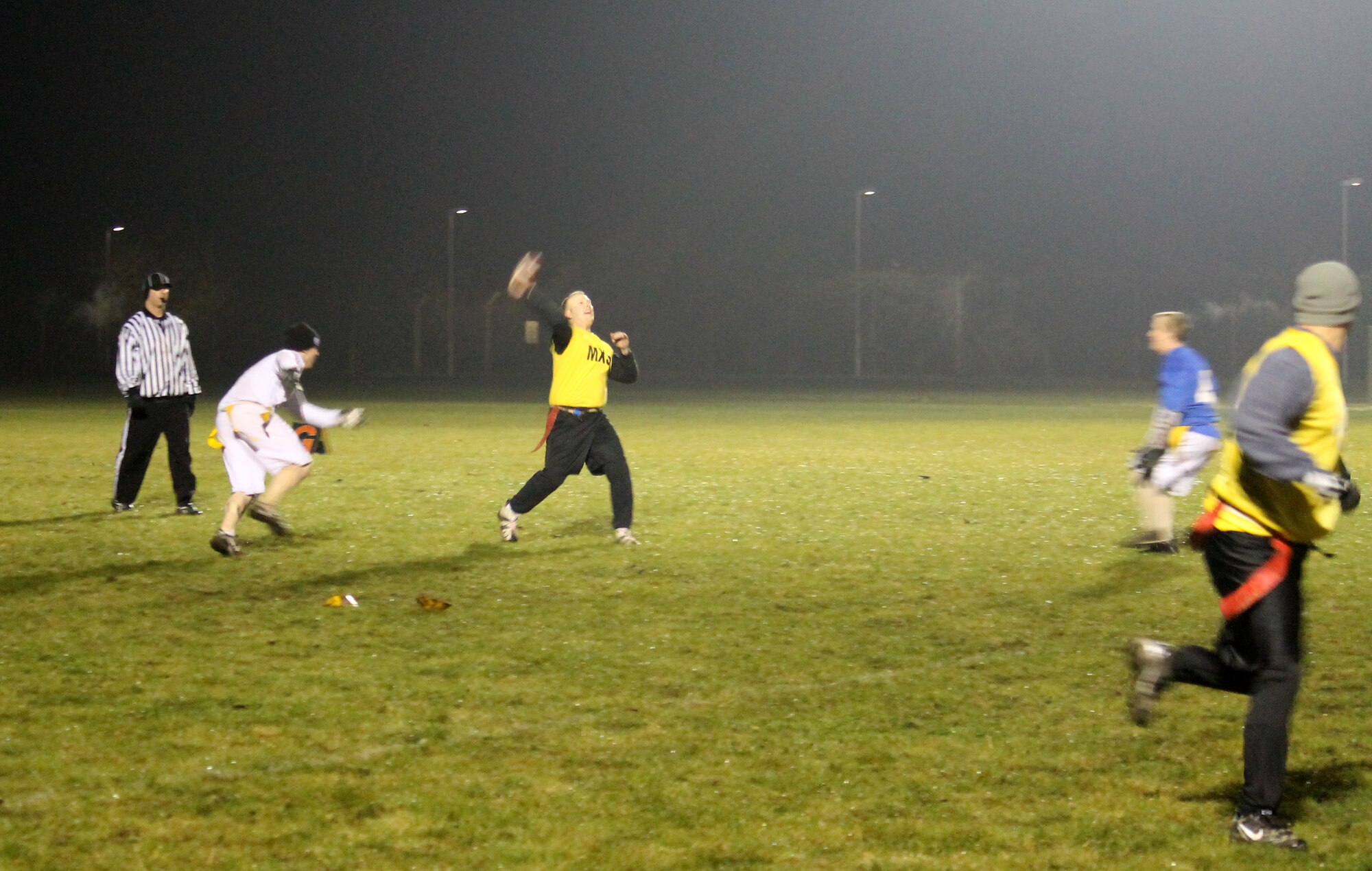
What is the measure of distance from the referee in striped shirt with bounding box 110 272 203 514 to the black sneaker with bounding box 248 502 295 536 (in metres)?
1.83

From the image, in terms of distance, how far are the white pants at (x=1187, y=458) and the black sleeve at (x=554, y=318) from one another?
12.7 ft

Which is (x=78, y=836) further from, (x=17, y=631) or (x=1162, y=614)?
(x=1162, y=614)

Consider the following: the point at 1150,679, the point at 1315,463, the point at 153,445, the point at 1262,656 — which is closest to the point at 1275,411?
the point at 1315,463

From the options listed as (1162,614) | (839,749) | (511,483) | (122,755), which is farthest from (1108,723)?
(511,483)

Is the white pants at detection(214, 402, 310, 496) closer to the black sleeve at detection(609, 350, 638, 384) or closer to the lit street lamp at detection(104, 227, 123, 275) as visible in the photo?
the black sleeve at detection(609, 350, 638, 384)

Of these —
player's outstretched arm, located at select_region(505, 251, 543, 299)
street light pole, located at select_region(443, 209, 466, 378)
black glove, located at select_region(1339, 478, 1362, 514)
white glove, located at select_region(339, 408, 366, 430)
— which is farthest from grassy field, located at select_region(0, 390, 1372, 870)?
street light pole, located at select_region(443, 209, 466, 378)

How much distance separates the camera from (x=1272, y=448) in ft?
14.2

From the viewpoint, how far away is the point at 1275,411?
14.4 feet

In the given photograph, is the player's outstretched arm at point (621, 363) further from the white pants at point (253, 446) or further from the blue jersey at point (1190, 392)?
the blue jersey at point (1190, 392)

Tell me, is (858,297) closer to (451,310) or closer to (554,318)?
(451,310)

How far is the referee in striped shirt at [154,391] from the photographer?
39.8 feet

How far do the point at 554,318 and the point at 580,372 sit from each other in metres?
0.41

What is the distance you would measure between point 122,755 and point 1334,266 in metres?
4.31

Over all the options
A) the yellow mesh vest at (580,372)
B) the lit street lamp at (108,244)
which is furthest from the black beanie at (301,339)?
the lit street lamp at (108,244)
